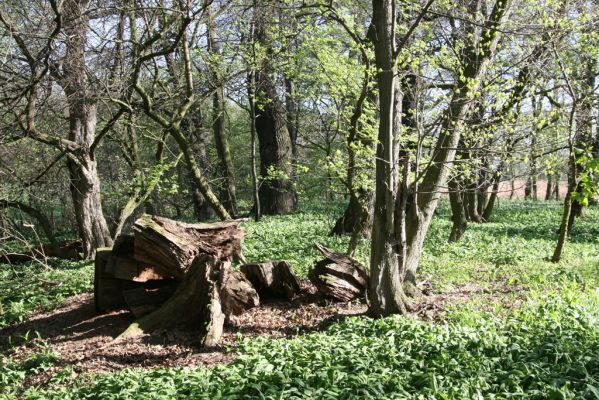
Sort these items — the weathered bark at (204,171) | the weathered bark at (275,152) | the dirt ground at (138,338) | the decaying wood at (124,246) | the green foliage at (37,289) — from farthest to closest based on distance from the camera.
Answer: the weathered bark at (275,152)
the weathered bark at (204,171)
the green foliage at (37,289)
the decaying wood at (124,246)
the dirt ground at (138,338)

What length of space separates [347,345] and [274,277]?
3.28 m

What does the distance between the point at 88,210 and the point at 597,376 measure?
1199 cm

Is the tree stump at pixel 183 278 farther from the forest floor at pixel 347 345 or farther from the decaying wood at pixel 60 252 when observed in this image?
the decaying wood at pixel 60 252

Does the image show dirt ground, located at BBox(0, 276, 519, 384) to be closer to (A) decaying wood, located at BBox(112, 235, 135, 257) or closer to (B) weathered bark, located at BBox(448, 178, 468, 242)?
(A) decaying wood, located at BBox(112, 235, 135, 257)

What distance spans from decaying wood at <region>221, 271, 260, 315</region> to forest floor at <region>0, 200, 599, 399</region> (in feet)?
0.57

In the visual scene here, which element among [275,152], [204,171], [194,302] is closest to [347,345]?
[194,302]

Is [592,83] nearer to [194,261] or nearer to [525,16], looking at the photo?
[525,16]

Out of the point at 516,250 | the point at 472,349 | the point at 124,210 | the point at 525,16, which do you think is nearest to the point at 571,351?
the point at 472,349

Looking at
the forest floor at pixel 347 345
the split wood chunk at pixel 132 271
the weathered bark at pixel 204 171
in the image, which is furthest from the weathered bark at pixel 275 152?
the split wood chunk at pixel 132 271

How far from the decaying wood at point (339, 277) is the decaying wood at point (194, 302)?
62.0 inches

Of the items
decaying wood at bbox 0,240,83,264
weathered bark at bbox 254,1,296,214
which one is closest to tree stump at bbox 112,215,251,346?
decaying wood at bbox 0,240,83,264

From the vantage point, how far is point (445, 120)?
27.8 feet

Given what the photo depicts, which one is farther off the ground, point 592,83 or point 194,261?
point 592,83

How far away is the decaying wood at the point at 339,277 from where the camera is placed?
8.37 metres
